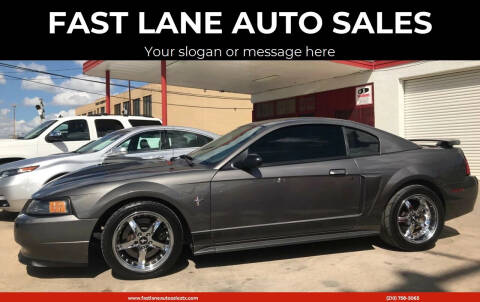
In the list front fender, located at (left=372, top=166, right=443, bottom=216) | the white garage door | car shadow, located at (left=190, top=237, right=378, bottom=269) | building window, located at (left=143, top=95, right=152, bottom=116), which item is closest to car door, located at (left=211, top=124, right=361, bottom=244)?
front fender, located at (left=372, top=166, right=443, bottom=216)

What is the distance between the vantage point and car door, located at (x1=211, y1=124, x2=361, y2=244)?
3740mm

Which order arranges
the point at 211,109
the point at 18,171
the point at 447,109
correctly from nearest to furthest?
the point at 18,171 → the point at 447,109 → the point at 211,109

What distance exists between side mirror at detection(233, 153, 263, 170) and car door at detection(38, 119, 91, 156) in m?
5.34

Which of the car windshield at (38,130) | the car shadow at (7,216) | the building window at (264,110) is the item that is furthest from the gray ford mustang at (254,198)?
the building window at (264,110)

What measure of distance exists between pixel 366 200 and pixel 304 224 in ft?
2.56

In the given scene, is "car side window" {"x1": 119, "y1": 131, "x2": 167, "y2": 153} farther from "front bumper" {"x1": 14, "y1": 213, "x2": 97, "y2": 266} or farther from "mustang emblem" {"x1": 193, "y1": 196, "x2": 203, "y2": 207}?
"mustang emblem" {"x1": 193, "y1": 196, "x2": 203, "y2": 207}

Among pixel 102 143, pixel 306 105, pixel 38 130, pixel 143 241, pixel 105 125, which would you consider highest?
pixel 306 105

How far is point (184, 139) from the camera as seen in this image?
6957 mm

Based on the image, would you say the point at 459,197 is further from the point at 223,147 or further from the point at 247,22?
the point at 247,22

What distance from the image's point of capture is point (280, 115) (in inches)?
689

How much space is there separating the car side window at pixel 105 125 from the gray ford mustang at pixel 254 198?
4.40 m

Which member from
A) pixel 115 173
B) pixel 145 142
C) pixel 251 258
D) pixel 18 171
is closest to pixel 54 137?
pixel 18 171

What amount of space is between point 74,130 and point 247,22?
16.2ft

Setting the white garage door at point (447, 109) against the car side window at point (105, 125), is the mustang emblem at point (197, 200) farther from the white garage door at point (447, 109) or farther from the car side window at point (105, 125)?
the white garage door at point (447, 109)
